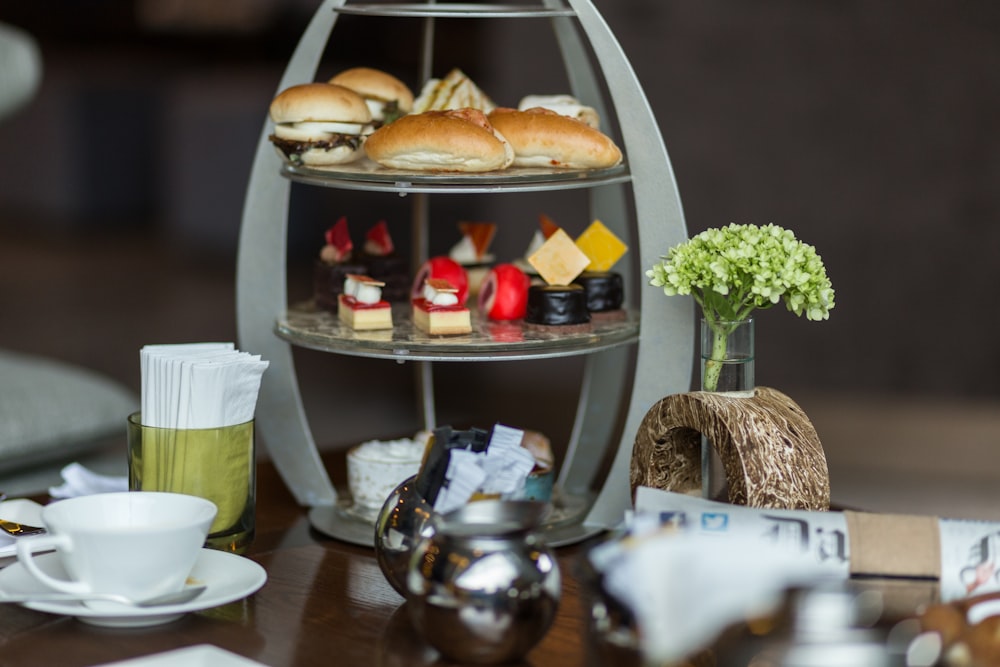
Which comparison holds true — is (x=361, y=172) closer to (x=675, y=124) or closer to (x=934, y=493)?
(x=934, y=493)

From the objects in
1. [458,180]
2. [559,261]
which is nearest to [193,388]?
[458,180]

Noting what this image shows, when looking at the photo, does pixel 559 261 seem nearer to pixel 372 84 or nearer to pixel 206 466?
pixel 372 84

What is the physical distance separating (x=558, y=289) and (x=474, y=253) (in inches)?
10.3

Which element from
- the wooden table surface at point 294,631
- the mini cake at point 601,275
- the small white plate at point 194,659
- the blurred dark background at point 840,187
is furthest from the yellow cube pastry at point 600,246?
the blurred dark background at point 840,187

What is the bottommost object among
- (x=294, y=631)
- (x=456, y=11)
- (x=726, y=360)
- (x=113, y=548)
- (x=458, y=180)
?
(x=294, y=631)

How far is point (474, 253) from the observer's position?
1.66 metres

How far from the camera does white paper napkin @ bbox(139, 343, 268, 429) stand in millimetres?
1246

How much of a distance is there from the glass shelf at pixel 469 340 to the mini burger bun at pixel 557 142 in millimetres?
182

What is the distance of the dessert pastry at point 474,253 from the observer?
64.8 inches

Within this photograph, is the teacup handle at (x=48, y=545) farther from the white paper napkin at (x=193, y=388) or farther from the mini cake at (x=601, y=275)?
the mini cake at (x=601, y=275)

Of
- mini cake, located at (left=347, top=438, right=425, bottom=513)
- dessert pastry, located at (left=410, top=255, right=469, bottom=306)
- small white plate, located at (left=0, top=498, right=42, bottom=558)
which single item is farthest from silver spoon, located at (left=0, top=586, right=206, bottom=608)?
dessert pastry, located at (left=410, top=255, right=469, bottom=306)

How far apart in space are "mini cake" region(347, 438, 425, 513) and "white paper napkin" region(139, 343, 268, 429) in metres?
0.21

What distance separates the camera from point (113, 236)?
6.21 metres

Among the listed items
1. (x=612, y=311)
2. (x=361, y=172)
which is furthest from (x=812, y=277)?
(x=361, y=172)
